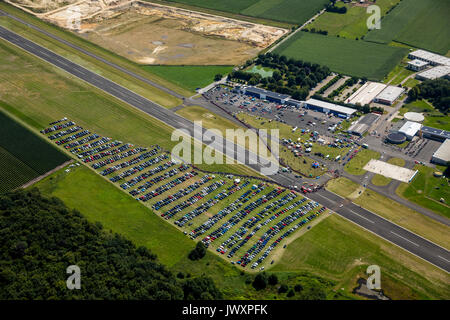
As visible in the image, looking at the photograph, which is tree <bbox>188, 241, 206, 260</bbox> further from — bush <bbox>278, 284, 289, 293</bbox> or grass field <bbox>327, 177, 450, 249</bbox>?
grass field <bbox>327, 177, 450, 249</bbox>

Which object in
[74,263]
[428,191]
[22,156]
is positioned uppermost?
[74,263]

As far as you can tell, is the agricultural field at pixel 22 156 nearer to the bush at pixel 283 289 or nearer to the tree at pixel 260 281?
the tree at pixel 260 281

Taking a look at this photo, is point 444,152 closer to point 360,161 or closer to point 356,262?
point 360,161

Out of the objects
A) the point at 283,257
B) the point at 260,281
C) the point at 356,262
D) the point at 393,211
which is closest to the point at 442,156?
the point at 393,211

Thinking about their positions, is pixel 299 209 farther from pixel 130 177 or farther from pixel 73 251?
pixel 73 251

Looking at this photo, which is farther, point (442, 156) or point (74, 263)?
point (442, 156)

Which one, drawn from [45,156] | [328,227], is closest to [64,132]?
[45,156]
